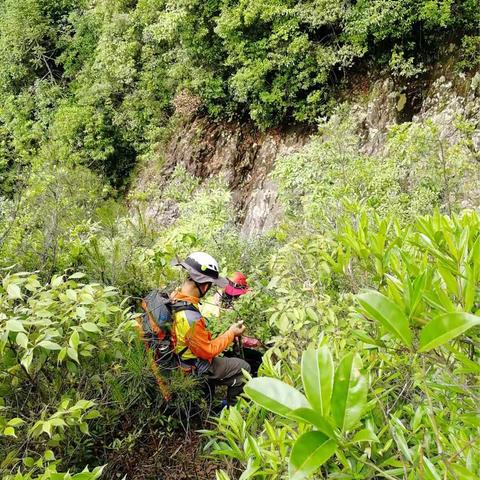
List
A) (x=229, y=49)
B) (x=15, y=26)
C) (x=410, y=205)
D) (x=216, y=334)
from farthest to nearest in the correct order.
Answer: (x=15, y=26), (x=229, y=49), (x=410, y=205), (x=216, y=334)

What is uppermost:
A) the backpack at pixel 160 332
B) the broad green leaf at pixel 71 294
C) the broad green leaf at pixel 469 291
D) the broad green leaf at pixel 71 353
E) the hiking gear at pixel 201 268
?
the broad green leaf at pixel 469 291

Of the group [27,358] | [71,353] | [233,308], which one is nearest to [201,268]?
[233,308]

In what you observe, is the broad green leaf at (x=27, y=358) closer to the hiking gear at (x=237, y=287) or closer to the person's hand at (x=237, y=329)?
the person's hand at (x=237, y=329)

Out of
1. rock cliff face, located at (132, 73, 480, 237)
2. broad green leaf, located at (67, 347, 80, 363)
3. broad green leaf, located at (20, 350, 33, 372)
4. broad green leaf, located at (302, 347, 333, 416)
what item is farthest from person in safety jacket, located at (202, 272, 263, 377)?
rock cliff face, located at (132, 73, 480, 237)

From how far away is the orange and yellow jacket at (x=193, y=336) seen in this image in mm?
2830

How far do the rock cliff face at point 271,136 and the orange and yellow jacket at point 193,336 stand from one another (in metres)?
4.68

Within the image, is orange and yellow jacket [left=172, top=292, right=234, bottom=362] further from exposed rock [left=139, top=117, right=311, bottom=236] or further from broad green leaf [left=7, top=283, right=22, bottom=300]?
exposed rock [left=139, top=117, right=311, bottom=236]

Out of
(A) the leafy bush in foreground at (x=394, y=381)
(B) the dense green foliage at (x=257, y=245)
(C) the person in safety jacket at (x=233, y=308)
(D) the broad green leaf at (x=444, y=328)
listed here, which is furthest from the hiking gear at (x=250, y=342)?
(D) the broad green leaf at (x=444, y=328)

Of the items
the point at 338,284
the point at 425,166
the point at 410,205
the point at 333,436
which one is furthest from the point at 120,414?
the point at 425,166

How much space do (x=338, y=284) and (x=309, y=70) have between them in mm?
7321

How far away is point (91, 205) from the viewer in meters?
10.4

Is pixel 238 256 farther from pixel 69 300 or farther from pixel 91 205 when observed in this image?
pixel 91 205

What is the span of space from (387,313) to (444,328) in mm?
90

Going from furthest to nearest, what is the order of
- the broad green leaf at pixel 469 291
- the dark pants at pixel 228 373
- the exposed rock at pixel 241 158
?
the exposed rock at pixel 241 158
the dark pants at pixel 228 373
the broad green leaf at pixel 469 291
